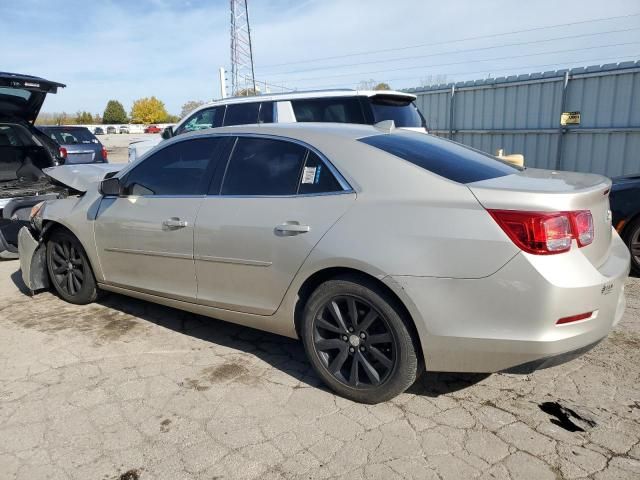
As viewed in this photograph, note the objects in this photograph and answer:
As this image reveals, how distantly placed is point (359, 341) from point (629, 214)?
356cm

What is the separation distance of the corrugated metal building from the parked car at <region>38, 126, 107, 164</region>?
9152mm

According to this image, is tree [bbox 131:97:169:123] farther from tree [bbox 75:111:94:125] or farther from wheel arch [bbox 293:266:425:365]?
wheel arch [bbox 293:266:425:365]

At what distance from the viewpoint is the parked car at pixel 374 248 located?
2459mm

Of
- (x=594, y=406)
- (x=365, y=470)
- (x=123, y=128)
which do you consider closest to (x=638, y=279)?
(x=594, y=406)

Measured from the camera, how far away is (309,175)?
3.13 meters

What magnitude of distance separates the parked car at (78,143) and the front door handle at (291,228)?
40.3 feet

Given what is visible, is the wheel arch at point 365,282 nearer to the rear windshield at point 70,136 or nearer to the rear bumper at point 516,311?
the rear bumper at point 516,311

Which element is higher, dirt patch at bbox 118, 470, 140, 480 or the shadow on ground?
dirt patch at bbox 118, 470, 140, 480

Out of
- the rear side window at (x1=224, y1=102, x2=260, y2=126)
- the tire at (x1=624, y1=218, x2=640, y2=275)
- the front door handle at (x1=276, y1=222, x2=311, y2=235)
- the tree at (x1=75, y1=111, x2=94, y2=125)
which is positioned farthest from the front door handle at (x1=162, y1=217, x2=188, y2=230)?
the tree at (x1=75, y1=111, x2=94, y2=125)

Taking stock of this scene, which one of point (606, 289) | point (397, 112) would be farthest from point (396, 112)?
point (606, 289)

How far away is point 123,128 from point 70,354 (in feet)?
250

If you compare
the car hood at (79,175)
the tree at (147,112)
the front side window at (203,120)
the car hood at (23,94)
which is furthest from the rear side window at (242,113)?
the tree at (147,112)

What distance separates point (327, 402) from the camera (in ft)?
9.87

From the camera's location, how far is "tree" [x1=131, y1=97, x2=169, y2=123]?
114125mm
